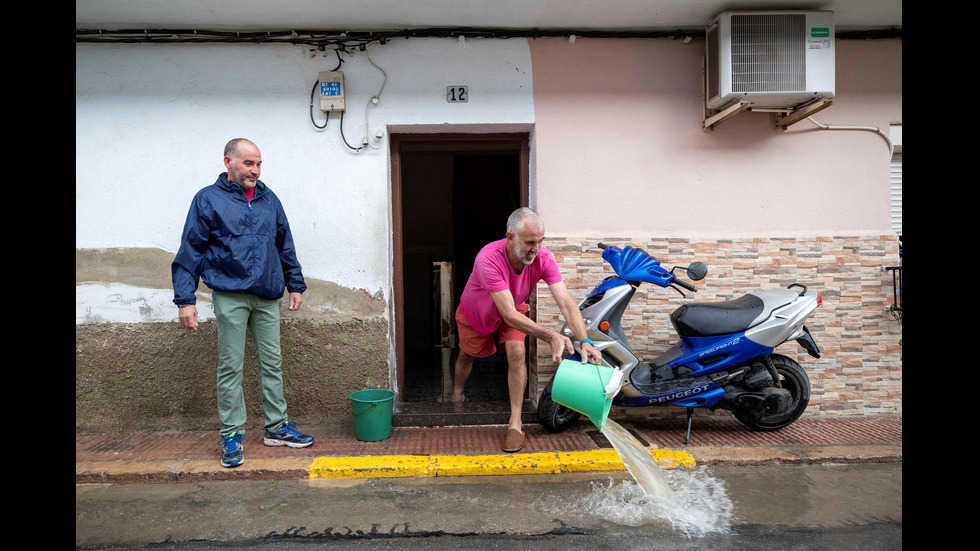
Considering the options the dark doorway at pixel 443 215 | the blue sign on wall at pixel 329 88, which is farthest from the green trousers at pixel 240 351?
the dark doorway at pixel 443 215

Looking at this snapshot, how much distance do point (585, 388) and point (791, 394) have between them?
207cm

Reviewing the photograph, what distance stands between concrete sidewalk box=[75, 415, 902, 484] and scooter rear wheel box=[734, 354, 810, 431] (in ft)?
0.32

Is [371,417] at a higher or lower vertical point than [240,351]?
lower

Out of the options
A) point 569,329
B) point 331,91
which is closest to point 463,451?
point 569,329

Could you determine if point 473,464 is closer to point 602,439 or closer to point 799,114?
point 602,439

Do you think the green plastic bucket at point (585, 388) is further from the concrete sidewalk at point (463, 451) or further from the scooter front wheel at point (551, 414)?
the scooter front wheel at point (551, 414)

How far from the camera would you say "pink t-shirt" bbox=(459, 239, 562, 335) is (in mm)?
4000

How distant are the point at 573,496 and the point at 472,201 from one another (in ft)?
21.7

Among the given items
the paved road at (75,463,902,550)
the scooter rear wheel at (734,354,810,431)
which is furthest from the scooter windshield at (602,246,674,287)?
the paved road at (75,463,902,550)

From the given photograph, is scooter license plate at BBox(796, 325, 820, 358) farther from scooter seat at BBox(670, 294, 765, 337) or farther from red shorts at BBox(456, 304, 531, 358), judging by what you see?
red shorts at BBox(456, 304, 531, 358)

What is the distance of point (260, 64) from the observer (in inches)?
185

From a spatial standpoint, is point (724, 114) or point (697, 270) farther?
point (724, 114)

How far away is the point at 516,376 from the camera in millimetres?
4297

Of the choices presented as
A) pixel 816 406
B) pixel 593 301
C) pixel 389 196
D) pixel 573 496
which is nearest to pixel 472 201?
pixel 389 196
